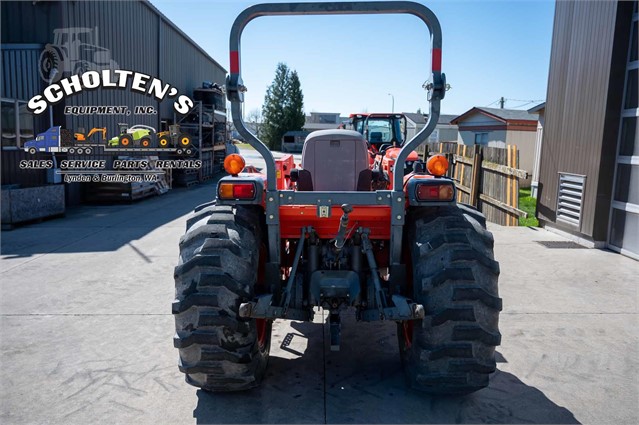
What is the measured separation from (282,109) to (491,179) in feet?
131

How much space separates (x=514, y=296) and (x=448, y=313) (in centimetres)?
323

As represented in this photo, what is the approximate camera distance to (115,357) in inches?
165

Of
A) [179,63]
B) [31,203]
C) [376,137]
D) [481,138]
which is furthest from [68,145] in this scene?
[481,138]

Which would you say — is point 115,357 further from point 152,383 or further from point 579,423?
point 579,423

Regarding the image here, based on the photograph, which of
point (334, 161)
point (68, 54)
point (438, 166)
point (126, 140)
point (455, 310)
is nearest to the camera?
point (455, 310)

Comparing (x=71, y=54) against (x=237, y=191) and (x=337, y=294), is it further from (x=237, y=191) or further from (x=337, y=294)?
(x=337, y=294)

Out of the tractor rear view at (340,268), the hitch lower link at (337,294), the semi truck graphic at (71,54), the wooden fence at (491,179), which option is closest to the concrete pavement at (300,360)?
the tractor rear view at (340,268)

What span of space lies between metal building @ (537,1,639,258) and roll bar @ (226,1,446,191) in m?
6.29

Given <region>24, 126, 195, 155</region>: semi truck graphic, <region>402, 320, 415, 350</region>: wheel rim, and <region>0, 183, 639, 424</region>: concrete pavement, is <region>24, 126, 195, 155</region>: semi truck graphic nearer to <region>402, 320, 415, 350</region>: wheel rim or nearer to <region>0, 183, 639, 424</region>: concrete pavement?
<region>0, 183, 639, 424</region>: concrete pavement

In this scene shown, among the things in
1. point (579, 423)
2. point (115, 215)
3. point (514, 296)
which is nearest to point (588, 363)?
point (579, 423)

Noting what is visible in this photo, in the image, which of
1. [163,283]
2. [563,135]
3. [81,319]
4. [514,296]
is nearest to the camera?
[81,319]

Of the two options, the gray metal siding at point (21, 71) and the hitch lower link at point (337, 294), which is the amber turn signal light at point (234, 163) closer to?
the hitch lower link at point (337, 294)

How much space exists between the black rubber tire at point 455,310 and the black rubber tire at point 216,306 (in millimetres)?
1136

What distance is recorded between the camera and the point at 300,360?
4148 mm
